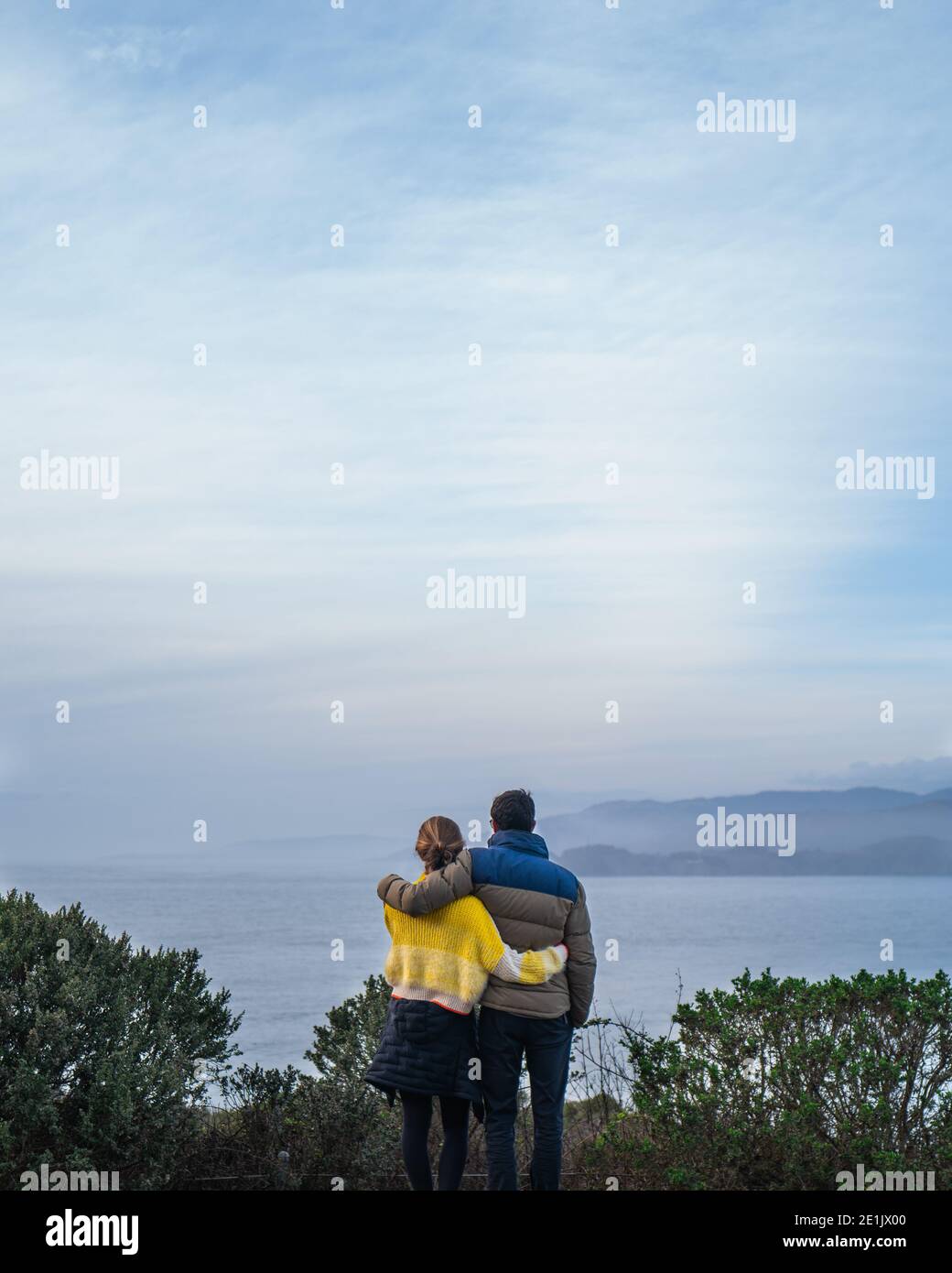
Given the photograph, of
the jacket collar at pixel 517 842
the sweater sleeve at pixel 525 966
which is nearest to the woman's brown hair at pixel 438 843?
the jacket collar at pixel 517 842

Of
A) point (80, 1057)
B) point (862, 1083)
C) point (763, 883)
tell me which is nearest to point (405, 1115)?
point (80, 1057)

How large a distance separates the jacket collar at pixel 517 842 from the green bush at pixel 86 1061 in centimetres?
223

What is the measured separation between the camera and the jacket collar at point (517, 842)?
5.89 m

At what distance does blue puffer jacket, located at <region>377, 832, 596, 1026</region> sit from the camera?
571cm

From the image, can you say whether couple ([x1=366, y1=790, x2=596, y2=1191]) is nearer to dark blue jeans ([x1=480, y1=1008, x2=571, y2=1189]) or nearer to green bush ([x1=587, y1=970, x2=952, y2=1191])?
dark blue jeans ([x1=480, y1=1008, x2=571, y2=1189])

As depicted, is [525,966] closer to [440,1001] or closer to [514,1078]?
[440,1001]

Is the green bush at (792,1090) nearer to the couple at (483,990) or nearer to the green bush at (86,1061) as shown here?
the couple at (483,990)

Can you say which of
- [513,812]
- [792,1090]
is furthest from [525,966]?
[792,1090]

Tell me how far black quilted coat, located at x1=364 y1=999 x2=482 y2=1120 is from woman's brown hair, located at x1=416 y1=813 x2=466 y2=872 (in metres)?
0.64

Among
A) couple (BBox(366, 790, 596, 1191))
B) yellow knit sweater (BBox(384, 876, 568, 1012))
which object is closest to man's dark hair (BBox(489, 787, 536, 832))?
couple (BBox(366, 790, 596, 1191))

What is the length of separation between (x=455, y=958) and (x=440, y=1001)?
0.66ft

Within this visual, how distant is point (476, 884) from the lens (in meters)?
5.81

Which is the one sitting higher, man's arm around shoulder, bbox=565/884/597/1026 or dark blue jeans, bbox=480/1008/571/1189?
man's arm around shoulder, bbox=565/884/597/1026
